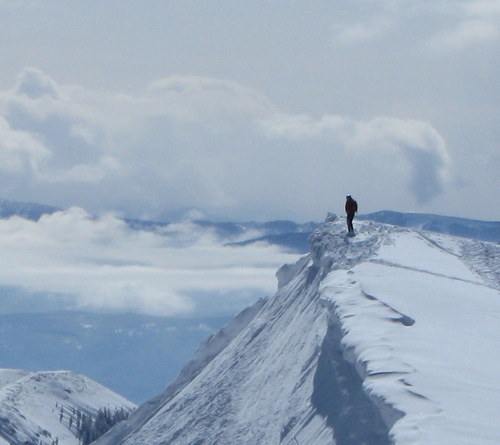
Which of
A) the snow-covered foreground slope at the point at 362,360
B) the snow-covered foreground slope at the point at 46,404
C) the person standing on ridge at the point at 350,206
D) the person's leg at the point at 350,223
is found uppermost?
the person standing on ridge at the point at 350,206

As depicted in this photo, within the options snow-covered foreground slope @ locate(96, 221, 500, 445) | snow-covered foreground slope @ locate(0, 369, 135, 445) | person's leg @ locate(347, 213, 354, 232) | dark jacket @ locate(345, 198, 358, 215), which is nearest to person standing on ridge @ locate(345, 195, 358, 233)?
dark jacket @ locate(345, 198, 358, 215)

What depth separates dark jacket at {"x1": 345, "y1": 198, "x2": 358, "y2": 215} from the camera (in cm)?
3494

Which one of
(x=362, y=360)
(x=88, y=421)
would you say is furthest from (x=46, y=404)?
(x=362, y=360)

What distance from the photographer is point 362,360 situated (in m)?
18.2

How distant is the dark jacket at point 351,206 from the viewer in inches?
1375

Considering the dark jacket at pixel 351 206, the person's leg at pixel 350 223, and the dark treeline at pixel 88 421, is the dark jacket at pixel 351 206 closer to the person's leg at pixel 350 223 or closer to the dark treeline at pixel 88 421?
the person's leg at pixel 350 223

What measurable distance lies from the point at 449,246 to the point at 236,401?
518 inches

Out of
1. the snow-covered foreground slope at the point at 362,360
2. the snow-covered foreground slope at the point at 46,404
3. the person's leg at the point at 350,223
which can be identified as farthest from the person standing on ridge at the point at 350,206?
the snow-covered foreground slope at the point at 46,404

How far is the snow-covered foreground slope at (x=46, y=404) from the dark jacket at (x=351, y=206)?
96.8 m

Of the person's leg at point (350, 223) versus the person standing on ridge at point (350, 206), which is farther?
the person's leg at point (350, 223)

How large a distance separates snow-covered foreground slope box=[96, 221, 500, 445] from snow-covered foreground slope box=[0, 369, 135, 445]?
90.4m

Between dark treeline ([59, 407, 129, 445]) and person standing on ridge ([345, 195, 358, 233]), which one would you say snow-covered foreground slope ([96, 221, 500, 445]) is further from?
dark treeline ([59, 407, 129, 445])

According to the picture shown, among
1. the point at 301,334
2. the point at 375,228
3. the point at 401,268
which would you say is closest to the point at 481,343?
the point at 401,268

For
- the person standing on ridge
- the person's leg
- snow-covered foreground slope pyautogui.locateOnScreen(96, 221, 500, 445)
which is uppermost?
the person standing on ridge
